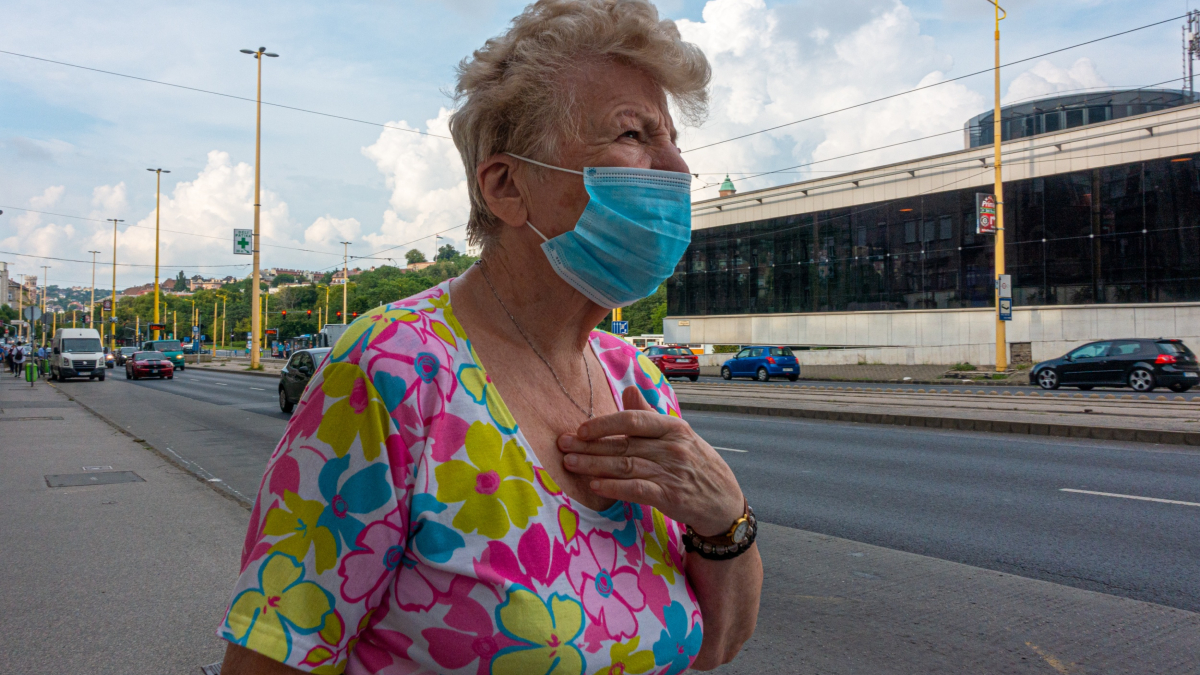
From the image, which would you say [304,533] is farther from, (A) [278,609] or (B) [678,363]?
(B) [678,363]

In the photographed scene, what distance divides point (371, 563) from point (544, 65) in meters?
0.97

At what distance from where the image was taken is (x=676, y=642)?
150 cm

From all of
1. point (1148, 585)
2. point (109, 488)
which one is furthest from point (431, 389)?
point (109, 488)

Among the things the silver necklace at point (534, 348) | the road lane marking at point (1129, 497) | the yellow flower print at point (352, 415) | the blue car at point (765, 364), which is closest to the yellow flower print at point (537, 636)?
the yellow flower print at point (352, 415)

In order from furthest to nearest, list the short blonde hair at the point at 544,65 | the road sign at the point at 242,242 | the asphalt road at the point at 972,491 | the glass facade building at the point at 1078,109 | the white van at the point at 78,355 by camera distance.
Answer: the road sign at the point at 242,242 → the glass facade building at the point at 1078,109 → the white van at the point at 78,355 → the asphalt road at the point at 972,491 → the short blonde hair at the point at 544,65

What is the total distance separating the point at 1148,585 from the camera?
521cm

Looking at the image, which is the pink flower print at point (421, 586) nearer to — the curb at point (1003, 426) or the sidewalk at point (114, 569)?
the sidewalk at point (114, 569)

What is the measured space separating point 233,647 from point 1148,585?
19.0ft

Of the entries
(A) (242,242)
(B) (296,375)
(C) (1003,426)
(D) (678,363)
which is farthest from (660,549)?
(A) (242,242)

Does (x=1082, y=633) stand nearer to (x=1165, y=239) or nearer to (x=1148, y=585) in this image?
(x=1148, y=585)

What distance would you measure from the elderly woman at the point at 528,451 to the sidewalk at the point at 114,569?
9.14 ft

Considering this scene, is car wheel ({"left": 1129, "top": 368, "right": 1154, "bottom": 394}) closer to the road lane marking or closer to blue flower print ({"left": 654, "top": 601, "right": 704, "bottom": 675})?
the road lane marking

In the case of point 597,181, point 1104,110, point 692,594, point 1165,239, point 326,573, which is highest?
point 1104,110

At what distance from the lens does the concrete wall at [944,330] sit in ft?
102
